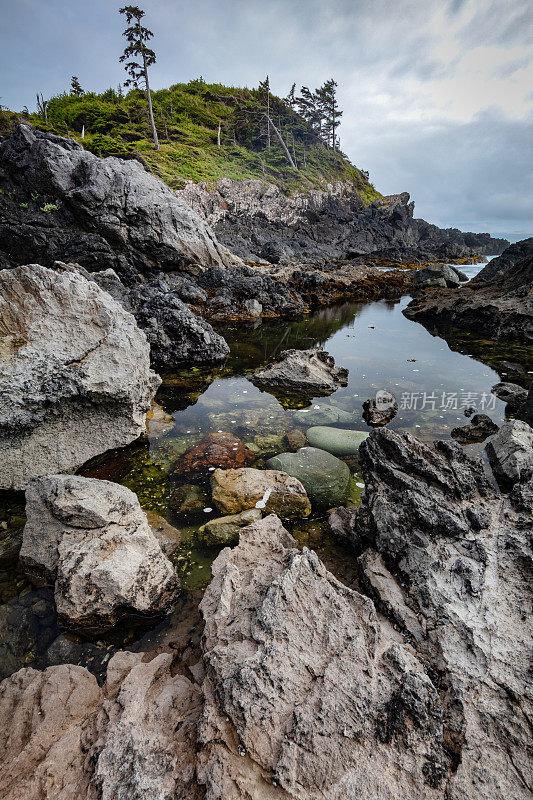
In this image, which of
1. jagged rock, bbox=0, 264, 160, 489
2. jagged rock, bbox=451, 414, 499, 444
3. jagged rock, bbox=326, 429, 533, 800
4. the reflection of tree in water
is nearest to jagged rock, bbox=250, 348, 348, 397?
the reflection of tree in water

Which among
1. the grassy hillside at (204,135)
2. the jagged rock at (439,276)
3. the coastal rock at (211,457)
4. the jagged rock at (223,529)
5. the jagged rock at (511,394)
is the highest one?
the grassy hillside at (204,135)

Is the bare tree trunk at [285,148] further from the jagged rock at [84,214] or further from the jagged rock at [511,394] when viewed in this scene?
the jagged rock at [511,394]

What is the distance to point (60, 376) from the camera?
17.2 ft

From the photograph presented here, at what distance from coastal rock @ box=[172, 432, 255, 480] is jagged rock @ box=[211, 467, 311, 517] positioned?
69 centimetres

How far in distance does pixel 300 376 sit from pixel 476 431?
14.7ft

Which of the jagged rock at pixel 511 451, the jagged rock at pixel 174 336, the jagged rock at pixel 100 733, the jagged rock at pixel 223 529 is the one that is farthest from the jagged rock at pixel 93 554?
the jagged rock at pixel 174 336

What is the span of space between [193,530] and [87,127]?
58.9 m

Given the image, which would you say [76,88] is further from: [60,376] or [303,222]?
[60,376]

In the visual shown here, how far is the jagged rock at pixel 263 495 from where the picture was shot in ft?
15.7

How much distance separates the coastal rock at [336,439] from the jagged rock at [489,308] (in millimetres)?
13127

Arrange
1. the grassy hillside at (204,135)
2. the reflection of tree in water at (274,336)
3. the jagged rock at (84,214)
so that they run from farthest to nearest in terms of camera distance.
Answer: the grassy hillside at (204,135)
the jagged rock at (84,214)
the reflection of tree in water at (274,336)

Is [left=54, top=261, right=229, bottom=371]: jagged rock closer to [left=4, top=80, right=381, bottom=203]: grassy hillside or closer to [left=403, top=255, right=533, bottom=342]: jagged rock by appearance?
[left=403, top=255, right=533, bottom=342]: jagged rock

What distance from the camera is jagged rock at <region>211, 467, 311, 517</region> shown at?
15.7ft

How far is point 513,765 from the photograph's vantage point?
187cm
